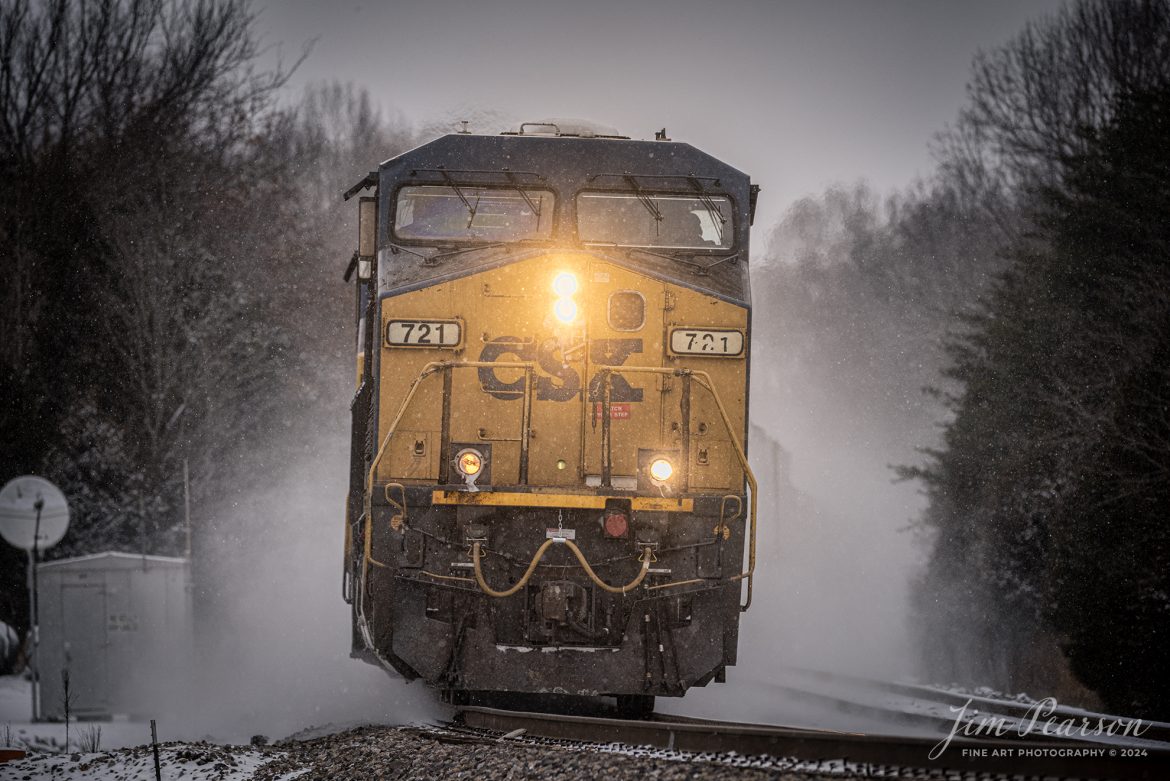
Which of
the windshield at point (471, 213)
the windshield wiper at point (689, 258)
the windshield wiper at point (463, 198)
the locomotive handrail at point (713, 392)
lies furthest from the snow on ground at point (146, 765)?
the windshield wiper at point (689, 258)

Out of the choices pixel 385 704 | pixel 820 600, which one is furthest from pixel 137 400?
pixel 820 600

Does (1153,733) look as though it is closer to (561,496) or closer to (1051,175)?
(561,496)

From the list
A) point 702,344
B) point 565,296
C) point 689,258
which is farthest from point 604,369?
point 689,258

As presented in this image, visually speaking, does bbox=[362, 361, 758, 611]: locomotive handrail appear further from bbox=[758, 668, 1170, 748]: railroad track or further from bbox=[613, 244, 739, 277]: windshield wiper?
bbox=[758, 668, 1170, 748]: railroad track

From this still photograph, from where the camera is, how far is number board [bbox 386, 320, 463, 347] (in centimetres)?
859

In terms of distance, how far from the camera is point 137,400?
2327cm

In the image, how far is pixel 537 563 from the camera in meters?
8.12

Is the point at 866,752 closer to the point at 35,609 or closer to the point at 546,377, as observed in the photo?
the point at 546,377

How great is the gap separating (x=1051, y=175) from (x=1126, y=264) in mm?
9901

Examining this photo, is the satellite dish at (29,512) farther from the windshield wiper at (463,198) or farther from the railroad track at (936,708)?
the railroad track at (936,708)

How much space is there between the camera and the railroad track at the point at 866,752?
5.04m

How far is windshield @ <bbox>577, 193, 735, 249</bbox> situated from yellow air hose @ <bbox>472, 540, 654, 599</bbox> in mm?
2536

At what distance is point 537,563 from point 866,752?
9.77 feet

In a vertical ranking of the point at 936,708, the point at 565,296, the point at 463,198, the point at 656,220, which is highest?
the point at 463,198
